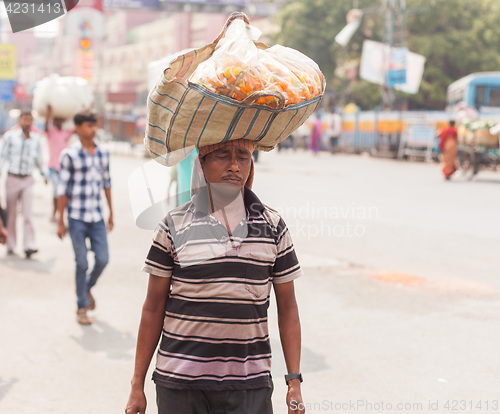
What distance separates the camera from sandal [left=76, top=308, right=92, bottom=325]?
6.02 meters

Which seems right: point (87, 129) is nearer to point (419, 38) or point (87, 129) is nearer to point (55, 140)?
point (55, 140)

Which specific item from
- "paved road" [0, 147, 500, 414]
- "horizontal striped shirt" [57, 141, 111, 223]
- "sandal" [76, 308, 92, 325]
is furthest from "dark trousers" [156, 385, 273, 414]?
Answer: "horizontal striped shirt" [57, 141, 111, 223]

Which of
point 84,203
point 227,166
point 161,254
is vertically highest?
point 227,166

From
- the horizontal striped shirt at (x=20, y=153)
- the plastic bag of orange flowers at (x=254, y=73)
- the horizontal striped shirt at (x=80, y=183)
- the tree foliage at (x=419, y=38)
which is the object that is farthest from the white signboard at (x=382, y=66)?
the plastic bag of orange flowers at (x=254, y=73)

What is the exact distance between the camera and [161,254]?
2.46m

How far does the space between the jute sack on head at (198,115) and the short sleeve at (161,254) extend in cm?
25

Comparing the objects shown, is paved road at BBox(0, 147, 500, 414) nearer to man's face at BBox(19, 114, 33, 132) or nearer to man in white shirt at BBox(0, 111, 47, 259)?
man in white shirt at BBox(0, 111, 47, 259)

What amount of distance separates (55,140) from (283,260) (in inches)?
345

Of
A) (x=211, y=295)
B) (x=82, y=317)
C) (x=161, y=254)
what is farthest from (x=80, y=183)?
(x=211, y=295)

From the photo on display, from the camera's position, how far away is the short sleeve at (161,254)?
8.05 feet

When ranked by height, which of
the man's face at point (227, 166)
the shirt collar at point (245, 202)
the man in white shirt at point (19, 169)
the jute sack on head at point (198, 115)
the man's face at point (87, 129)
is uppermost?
the jute sack on head at point (198, 115)

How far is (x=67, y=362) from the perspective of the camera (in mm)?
5086

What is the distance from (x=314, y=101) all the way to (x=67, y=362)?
3.24m

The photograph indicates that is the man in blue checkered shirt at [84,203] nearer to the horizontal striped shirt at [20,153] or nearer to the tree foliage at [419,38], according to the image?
the horizontal striped shirt at [20,153]
